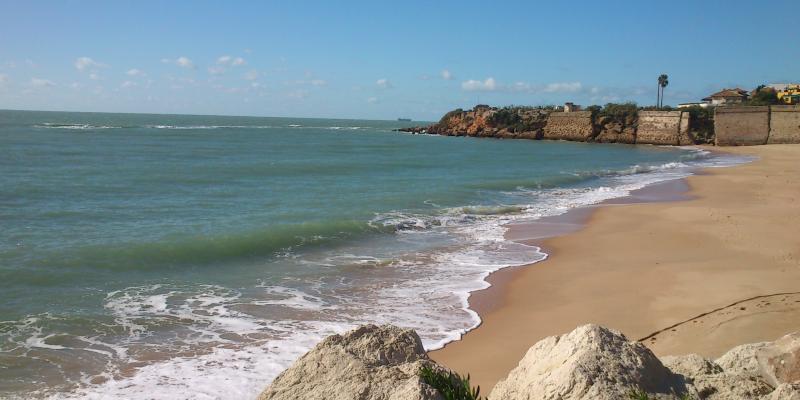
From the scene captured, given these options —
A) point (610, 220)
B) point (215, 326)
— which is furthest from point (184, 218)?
point (610, 220)

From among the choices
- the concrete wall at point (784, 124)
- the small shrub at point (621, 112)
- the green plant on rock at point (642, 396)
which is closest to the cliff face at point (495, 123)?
the small shrub at point (621, 112)

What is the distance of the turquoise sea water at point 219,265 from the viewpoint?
7.45 m

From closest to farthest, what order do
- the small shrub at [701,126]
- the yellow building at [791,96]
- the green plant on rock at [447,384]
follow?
1. the green plant on rock at [447,384]
2. the small shrub at [701,126]
3. the yellow building at [791,96]

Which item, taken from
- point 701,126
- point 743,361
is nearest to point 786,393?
point 743,361

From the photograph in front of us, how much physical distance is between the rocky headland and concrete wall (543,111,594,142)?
72.0 m

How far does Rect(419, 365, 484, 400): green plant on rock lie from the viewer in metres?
3.45

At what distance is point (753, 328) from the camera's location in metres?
7.33

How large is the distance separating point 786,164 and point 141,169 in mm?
36439

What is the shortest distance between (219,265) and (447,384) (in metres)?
10.0

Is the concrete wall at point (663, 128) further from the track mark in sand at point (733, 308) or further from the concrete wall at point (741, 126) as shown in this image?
the track mark in sand at point (733, 308)

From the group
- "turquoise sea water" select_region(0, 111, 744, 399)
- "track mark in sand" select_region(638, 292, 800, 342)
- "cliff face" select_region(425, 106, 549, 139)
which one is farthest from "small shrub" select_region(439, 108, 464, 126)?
"track mark in sand" select_region(638, 292, 800, 342)

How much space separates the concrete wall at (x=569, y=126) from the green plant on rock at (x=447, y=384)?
239ft

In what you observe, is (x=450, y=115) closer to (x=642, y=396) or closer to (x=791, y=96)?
(x=791, y=96)

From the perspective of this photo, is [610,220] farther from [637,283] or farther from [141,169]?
[141,169]
